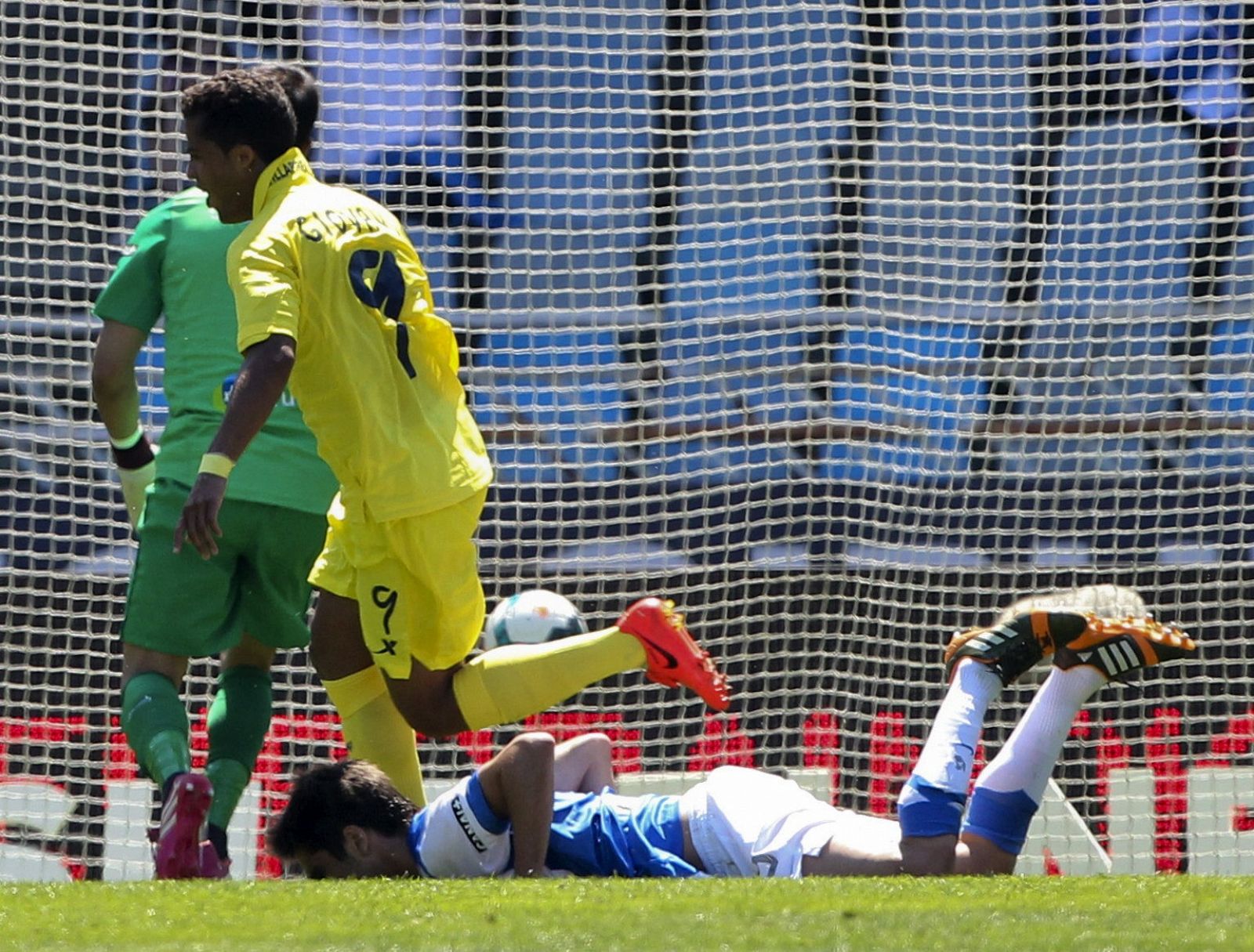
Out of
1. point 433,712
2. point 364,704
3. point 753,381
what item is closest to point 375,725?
point 364,704

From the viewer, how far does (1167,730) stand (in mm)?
5391

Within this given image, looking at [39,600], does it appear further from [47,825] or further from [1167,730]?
[1167,730]

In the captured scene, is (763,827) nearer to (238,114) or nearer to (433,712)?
(433,712)

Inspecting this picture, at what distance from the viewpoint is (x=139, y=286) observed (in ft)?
11.7

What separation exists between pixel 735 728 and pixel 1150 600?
1.43m

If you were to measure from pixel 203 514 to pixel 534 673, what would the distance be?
0.91 meters

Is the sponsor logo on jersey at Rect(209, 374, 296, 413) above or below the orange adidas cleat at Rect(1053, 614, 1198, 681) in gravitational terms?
above

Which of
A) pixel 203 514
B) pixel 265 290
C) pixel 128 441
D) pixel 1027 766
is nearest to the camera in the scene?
pixel 203 514

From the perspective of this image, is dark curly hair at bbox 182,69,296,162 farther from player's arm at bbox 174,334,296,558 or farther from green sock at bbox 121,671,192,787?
green sock at bbox 121,671,192,787

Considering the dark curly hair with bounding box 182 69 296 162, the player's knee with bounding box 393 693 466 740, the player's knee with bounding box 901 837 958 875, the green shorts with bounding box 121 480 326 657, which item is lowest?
the player's knee with bounding box 901 837 958 875

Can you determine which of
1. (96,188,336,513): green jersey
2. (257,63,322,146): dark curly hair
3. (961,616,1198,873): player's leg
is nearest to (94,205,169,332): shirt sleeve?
(96,188,336,513): green jersey

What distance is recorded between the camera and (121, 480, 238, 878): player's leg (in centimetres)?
324

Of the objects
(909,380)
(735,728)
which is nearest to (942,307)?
(909,380)

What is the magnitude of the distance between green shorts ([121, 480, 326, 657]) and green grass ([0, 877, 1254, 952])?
691 mm
